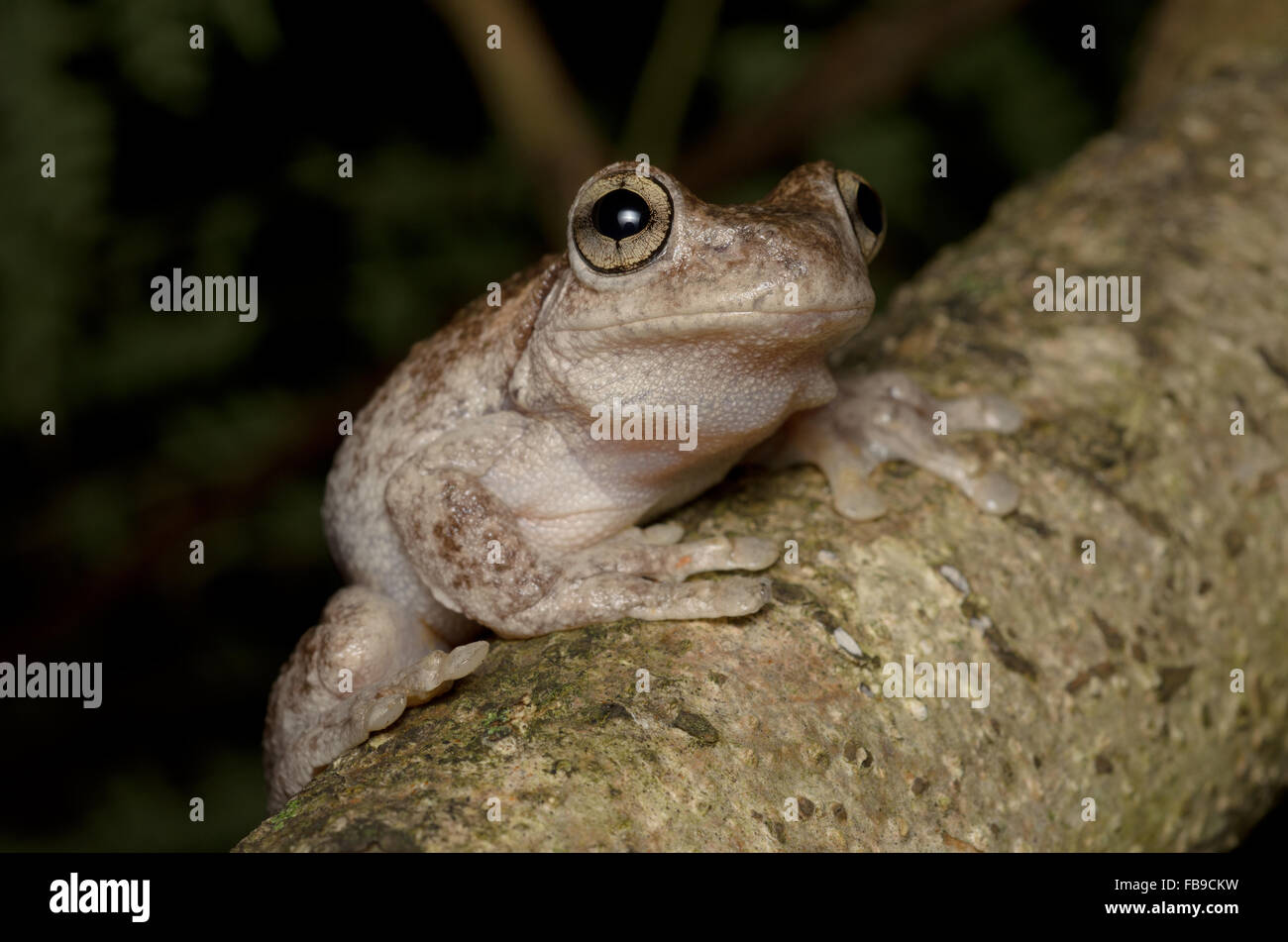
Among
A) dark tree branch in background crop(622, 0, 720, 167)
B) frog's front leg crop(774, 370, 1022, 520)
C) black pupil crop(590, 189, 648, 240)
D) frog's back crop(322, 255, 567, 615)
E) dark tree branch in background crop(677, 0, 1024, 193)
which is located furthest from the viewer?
dark tree branch in background crop(622, 0, 720, 167)

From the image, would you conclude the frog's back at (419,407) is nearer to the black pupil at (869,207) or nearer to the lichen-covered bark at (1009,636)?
the lichen-covered bark at (1009,636)

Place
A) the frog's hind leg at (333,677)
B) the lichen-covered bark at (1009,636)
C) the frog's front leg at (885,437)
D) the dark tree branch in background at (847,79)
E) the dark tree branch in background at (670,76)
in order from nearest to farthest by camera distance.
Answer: the lichen-covered bark at (1009,636) → the frog's hind leg at (333,677) → the frog's front leg at (885,437) → the dark tree branch in background at (847,79) → the dark tree branch in background at (670,76)

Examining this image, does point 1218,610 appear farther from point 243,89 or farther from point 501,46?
point 243,89

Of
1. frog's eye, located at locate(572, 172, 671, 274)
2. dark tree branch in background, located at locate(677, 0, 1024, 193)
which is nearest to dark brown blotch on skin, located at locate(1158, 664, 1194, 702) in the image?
frog's eye, located at locate(572, 172, 671, 274)

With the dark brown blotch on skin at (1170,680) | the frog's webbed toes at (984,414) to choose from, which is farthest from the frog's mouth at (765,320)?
the dark brown blotch on skin at (1170,680)

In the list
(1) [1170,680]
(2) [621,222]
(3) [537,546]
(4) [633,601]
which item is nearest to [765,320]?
(2) [621,222]

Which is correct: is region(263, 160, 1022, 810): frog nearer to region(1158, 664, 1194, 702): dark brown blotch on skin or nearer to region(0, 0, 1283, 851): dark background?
region(1158, 664, 1194, 702): dark brown blotch on skin

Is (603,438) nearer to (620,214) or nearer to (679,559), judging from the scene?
(679,559)
